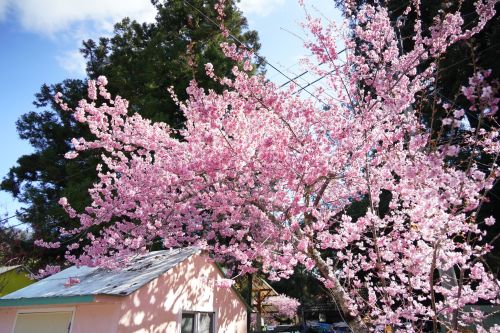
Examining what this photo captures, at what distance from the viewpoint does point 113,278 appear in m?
6.73

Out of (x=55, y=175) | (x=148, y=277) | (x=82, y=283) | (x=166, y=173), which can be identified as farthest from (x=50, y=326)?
(x=55, y=175)

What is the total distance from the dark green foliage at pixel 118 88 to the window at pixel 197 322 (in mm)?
6886

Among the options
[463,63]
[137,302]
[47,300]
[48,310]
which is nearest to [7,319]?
[48,310]

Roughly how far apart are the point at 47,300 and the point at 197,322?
2.81m

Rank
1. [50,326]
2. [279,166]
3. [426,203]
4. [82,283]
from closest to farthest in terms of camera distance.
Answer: [426,203]
[279,166]
[50,326]
[82,283]

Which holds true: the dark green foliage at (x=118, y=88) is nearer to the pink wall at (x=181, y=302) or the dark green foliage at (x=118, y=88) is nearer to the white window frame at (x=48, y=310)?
the white window frame at (x=48, y=310)

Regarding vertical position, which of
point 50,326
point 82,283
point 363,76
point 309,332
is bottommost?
point 309,332

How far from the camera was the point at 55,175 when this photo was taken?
1418 cm

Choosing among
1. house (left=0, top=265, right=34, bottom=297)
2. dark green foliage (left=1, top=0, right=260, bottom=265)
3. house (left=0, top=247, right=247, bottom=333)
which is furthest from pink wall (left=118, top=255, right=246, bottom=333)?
house (left=0, top=265, right=34, bottom=297)

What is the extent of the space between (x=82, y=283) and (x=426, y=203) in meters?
6.46

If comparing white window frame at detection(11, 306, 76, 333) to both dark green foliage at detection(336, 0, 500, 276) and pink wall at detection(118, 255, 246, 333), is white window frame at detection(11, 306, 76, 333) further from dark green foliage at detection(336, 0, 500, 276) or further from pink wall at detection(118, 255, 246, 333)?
dark green foliage at detection(336, 0, 500, 276)

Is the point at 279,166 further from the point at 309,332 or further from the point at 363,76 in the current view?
the point at 309,332

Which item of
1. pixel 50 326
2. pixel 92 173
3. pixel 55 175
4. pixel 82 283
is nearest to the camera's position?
pixel 50 326

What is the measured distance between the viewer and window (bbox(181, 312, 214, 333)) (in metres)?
6.70
